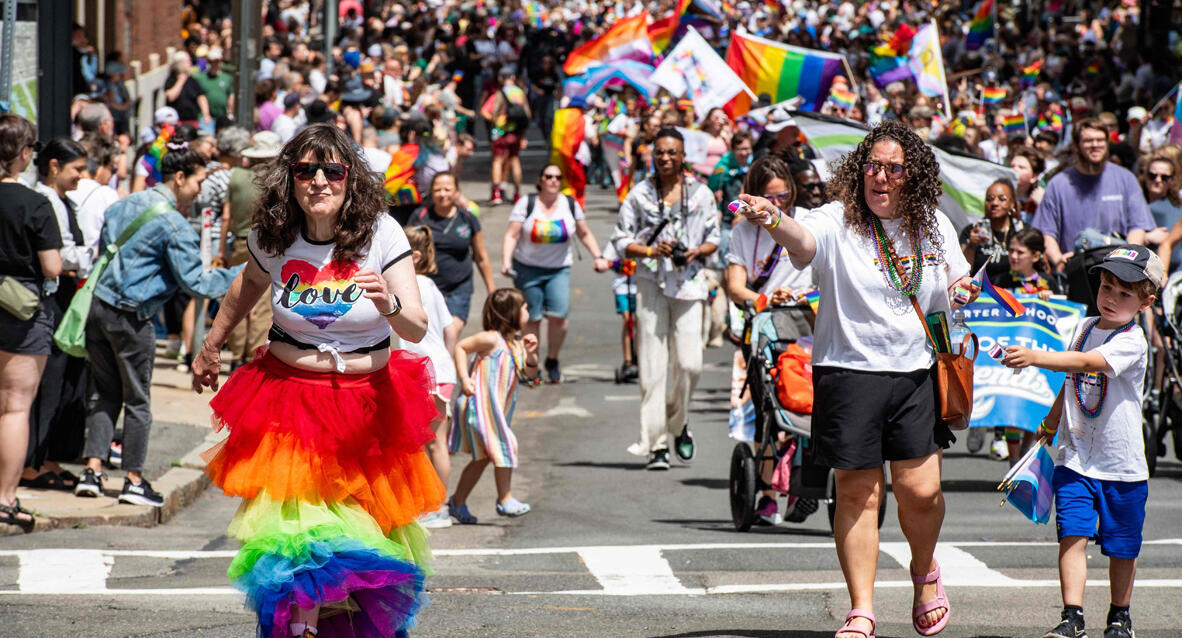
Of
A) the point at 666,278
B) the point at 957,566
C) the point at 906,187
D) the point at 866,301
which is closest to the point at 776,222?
the point at 866,301

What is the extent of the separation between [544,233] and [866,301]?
29.0 feet

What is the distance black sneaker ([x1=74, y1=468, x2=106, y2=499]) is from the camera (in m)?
9.55

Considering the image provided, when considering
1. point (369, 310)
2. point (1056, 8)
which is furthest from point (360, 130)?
point (1056, 8)

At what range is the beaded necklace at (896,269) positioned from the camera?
20.2 ft

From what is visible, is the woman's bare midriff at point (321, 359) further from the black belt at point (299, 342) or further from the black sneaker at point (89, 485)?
the black sneaker at point (89, 485)

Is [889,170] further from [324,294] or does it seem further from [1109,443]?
[324,294]

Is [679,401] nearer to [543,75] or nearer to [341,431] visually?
[341,431]

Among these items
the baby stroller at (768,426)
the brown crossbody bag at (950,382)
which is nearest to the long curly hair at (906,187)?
the brown crossbody bag at (950,382)

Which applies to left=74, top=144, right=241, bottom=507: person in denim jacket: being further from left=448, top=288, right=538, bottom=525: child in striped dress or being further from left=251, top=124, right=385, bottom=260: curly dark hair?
left=251, top=124, right=385, bottom=260: curly dark hair

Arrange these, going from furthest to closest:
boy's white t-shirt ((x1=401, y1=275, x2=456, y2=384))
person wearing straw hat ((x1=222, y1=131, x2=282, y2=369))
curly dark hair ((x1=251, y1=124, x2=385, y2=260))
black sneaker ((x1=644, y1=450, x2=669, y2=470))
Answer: person wearing straw hat ((x1=222, y1=131, x2=282, y2=369)), black sneaker ((x1=644, y1=450, x2=669, y2=470)), boy's white t-shirt ((x1=401, y1=275, x2=456, y2=384)), curly dark hair ((x1=251, y1=124, x2=385, y2=260))

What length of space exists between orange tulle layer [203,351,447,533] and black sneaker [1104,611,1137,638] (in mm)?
2615

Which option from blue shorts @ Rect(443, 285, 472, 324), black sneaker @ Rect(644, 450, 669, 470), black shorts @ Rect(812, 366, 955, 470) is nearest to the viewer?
black shorts @ Rect(812, 366, 955, 470)

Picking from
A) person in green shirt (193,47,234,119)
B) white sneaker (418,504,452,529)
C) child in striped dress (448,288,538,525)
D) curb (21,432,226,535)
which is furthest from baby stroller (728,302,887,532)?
person in green shirt (193,47,234,119)

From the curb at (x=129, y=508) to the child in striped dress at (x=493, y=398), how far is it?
60.4 inches
